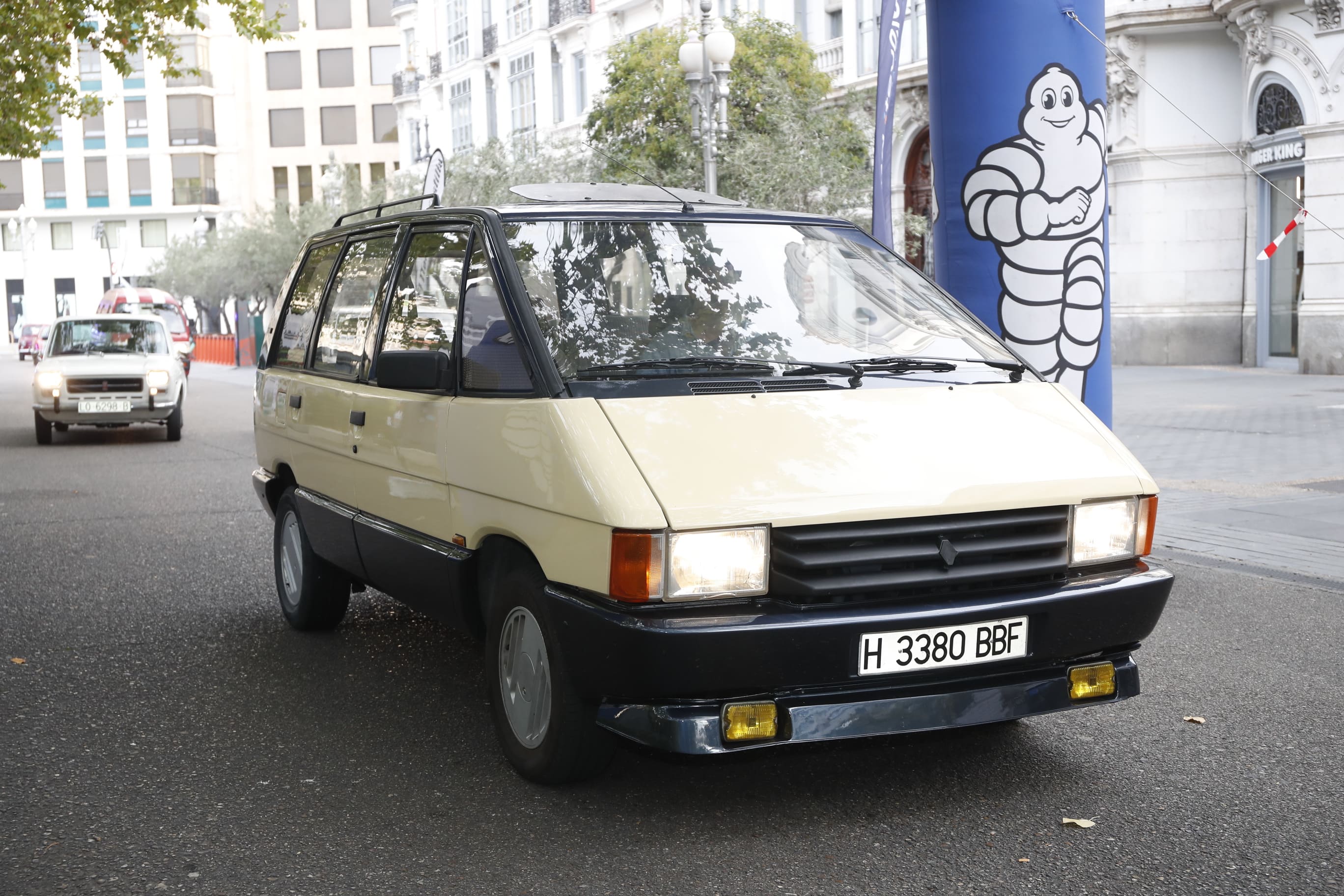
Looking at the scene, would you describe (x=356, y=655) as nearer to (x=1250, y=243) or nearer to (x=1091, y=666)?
(x=1091, y=666)

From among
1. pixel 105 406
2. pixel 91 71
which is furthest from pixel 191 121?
pixel 105 406

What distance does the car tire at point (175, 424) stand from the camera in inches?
734

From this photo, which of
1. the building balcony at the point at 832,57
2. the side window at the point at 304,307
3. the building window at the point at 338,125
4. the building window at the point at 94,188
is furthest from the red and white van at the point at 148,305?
the side window at the point at 304,307

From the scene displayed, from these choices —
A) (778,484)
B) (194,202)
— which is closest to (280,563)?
(778,484)

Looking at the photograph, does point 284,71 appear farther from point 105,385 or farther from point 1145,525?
point 1145,525

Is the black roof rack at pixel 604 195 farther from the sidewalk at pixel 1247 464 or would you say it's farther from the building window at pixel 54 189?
the building window at pixel 54 189

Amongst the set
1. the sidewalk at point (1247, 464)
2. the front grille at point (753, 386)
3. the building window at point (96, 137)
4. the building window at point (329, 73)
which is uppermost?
the building window at point (329, 73)

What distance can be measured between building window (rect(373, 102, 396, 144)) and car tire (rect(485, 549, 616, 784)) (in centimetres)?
8405

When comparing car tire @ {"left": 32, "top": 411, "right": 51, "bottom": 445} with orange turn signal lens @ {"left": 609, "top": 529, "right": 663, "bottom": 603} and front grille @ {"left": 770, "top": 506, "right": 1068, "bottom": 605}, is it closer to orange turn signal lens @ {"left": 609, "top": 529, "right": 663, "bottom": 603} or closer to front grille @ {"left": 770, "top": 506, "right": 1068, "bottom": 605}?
orange turn signal lens @ {"left": 609, "top": 529, "right": 663, "bottom": 603}

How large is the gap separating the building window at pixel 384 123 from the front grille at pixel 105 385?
6969 centimetres

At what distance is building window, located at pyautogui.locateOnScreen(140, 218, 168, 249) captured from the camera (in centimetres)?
8719

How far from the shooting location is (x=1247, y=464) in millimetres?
12617

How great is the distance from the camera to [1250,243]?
26547 mm

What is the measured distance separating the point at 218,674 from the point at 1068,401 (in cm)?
351
